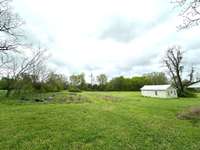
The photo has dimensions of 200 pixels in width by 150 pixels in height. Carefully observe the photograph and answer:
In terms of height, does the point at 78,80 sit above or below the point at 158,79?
above

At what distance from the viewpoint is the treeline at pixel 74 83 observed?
30.9 m

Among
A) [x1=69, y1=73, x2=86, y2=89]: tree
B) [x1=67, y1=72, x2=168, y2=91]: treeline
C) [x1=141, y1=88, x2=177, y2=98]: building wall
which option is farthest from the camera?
[x1=69, y1=73, x2=86, y2=89]: tree

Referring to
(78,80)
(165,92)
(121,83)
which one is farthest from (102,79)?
(165,92)

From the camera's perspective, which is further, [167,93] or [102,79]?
[102,79]

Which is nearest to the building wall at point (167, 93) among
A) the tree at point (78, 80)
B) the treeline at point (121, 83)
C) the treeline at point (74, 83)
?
the treeline at point (74, 83)

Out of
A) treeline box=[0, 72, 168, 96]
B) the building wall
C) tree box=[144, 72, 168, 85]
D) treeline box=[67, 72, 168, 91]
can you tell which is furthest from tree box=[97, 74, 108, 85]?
the building wall

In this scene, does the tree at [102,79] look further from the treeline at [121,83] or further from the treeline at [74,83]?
the treeline at [121,83]

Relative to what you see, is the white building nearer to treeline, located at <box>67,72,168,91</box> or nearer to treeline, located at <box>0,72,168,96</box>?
treeline, located at <box>0,72,168,96</box>

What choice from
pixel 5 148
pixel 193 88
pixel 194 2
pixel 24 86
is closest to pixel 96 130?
pixel 5 148

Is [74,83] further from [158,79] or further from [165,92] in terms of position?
[165,92]

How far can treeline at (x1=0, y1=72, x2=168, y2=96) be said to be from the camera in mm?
30934

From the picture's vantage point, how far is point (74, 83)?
71.9 m

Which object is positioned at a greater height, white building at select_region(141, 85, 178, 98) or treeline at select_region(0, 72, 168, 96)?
treeline at select_region(0, 72, 168, 96)

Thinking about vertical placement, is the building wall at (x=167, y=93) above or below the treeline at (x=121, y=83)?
below
